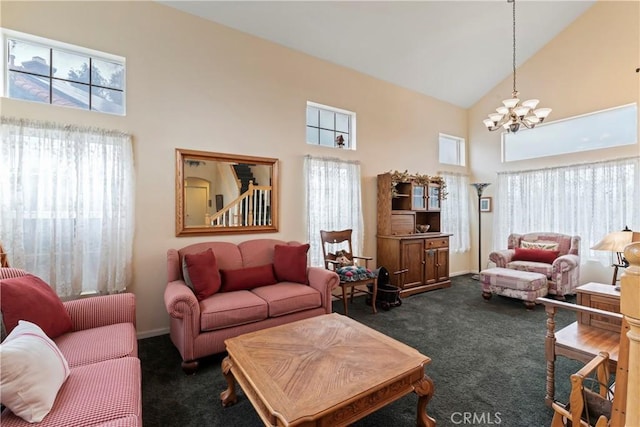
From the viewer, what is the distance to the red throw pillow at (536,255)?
449cm

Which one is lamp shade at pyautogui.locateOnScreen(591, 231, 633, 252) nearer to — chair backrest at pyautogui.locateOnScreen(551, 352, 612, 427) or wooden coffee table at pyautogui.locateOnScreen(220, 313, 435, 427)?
chair backrest at pyautogui.locateOnScreen(551, 352, 612, 427)

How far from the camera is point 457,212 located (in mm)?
5793

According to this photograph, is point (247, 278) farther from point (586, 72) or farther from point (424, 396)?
point (586, 72)

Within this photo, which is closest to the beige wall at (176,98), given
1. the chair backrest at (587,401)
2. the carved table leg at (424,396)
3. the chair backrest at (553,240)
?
the carved table leg at (424,396)

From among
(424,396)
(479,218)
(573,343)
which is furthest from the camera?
(479,218)

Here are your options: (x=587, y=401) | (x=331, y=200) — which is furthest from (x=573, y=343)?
(x=331, y=200)

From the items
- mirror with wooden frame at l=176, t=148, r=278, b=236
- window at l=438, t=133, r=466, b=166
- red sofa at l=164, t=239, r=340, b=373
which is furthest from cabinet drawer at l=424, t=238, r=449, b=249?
mirror with wooden frame at l=176, t=148, r=278, b=236

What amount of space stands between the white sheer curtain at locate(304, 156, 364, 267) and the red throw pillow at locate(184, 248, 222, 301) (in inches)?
59.4

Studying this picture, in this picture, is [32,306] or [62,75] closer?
[32,306]

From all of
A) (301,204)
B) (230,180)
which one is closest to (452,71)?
(301,204)

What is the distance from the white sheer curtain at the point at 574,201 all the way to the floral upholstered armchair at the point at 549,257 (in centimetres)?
22

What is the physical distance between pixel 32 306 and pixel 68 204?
4.07 feet

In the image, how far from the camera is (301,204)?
402 centimetres

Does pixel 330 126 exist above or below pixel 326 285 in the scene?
above
